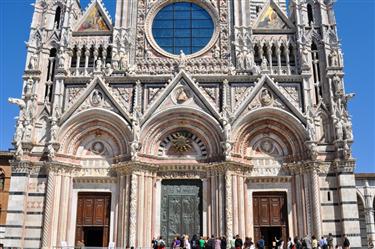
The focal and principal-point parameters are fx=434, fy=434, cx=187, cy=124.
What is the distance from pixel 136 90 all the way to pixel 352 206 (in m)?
11.5

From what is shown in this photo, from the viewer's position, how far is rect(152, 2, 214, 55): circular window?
23578 mm

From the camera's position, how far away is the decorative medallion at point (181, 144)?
21.5 m

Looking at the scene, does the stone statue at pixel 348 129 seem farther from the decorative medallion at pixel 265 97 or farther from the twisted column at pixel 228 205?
the twisted column at pixel 228 205

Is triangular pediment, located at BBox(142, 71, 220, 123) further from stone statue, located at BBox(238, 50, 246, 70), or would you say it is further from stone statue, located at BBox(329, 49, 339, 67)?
stone statue, located at BBox(329, 49, 339, 67)

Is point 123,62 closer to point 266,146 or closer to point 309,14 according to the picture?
point 266,146

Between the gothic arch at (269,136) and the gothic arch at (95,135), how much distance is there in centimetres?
549

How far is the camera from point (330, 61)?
2194 centimetres

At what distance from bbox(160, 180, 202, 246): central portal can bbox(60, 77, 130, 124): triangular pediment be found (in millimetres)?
4059

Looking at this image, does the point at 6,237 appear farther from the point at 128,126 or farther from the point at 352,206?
the point at 352,206

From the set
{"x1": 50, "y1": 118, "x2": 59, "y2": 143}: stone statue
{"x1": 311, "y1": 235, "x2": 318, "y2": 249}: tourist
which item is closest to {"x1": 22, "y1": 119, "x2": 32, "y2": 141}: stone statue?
{"x1": 50, "y1": 118, "x2": 59, "y2": 143}: stone statue

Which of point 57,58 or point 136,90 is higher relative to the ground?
point 57,58

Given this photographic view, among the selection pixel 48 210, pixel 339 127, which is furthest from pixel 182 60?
pixel 48 210

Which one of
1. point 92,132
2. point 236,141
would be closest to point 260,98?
point 236,141


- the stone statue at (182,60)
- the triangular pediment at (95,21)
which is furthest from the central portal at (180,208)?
the triangular pediment at (95,21)
